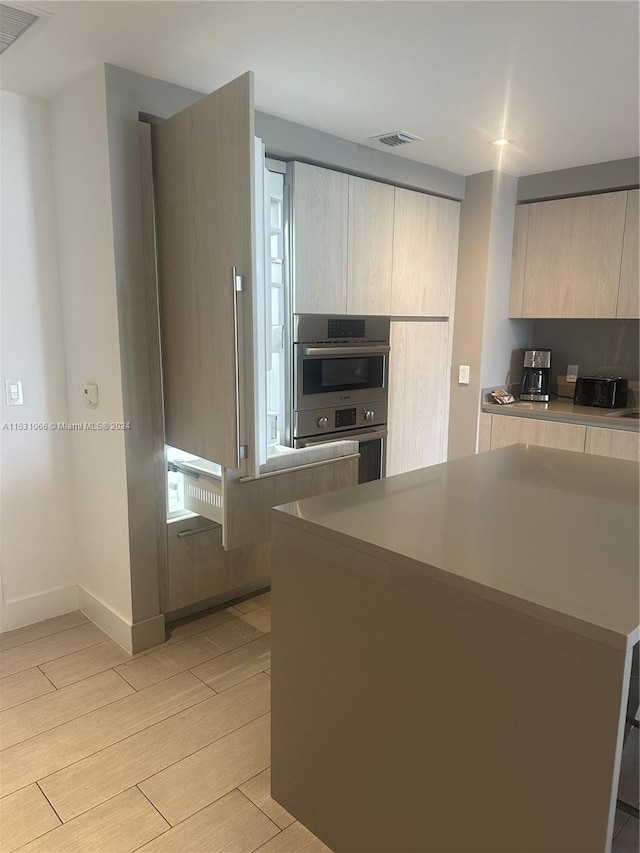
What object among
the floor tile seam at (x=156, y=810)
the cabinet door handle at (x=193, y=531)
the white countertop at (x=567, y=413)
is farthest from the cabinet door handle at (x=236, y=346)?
the white countertop at (x=567, y=413)

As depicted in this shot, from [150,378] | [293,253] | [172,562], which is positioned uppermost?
[293,253]

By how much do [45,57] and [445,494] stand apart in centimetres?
201

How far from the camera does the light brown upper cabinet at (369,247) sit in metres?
3.06

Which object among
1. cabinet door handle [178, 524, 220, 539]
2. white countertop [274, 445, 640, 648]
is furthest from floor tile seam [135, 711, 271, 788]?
white countertop [274, 445, 640, 648]

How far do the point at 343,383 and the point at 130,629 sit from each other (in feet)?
5.14

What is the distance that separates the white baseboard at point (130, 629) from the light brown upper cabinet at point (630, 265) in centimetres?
302

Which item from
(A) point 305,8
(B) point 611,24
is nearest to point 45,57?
(A) point 305,8

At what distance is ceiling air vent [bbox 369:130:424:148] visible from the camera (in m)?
2.80

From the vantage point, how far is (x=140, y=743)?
78.5 inches

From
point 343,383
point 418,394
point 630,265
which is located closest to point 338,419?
point 343,383

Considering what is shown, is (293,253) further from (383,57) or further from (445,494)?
(445,494)

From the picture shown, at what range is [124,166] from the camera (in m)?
2.22

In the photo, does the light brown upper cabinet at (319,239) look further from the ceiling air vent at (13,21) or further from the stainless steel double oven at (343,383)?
the ceiling air vent at (13,21)

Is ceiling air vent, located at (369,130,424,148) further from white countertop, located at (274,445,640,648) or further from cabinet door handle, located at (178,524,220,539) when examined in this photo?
cabinet door handle, located at (178,524,220,539)
